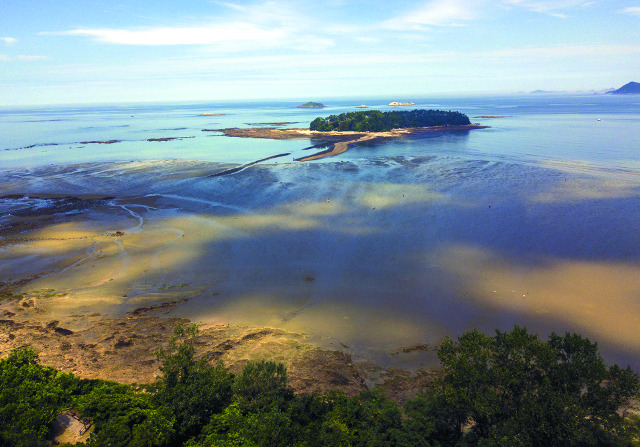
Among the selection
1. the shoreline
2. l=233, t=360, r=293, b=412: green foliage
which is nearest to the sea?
l=233, t=360, r=293, b=412: green foliage

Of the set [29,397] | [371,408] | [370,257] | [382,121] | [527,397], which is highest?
[382,121]

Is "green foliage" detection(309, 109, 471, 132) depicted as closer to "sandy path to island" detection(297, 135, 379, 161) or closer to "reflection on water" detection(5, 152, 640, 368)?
"sandy path to island" detection(297, 135, 379, 161)

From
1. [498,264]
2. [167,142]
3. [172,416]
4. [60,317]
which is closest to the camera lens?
[172,416]

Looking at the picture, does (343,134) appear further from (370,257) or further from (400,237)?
(370,257)

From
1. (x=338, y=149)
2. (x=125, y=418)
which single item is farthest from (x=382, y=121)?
(x=125, y=418)

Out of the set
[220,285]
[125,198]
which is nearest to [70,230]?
[125,198]

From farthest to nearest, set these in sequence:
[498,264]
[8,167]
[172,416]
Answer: [8,167]
[498,264]
[172,416]

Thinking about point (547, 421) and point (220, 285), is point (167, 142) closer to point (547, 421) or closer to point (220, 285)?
point (220, 285)
